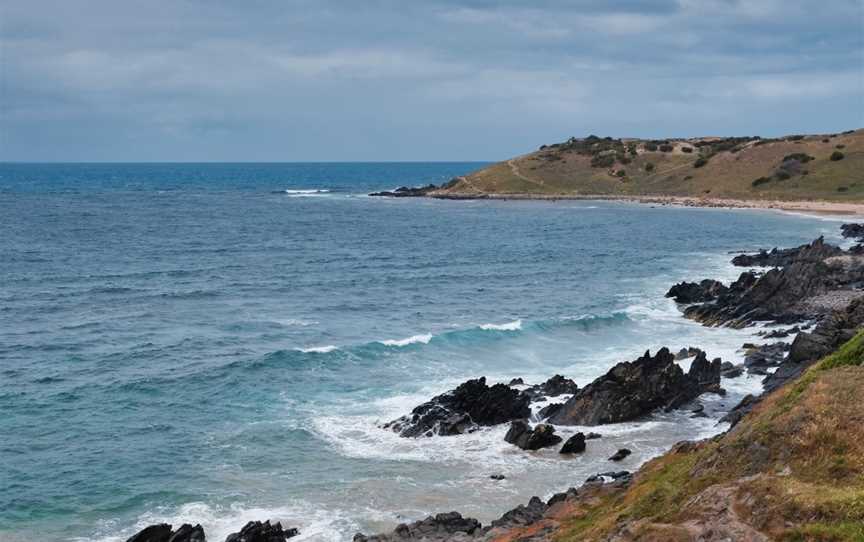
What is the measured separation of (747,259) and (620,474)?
5898 cm

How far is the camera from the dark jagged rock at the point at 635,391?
38906mm

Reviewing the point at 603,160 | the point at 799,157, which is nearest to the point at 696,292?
the point at 799,157

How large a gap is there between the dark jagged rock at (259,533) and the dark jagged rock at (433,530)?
2.37m

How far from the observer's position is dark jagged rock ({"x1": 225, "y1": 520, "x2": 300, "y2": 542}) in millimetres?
26359

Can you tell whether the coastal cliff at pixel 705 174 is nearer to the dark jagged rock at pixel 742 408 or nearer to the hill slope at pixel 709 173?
the hill slope at pixel 709 173

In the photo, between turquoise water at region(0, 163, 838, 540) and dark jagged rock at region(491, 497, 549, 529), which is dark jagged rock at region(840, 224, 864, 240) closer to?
turquoise water at region(0, 163, 838, 540)

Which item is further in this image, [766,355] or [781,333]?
[781,333]

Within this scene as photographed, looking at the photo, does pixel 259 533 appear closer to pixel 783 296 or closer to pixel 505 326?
pixel 505 326

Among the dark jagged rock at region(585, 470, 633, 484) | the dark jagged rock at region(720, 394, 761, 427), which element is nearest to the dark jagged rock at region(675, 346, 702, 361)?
the dark jagged rock at region(720, 394, 761, 427)

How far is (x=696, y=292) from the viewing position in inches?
2628

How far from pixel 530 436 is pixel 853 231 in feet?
265

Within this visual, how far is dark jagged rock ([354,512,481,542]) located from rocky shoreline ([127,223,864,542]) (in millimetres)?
30

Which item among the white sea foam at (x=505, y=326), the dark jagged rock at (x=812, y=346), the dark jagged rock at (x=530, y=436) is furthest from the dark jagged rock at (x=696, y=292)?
the dark jagged rock at (x=530, y=436)

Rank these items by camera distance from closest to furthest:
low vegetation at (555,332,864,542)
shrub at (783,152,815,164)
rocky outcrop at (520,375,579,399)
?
low vegetation at (555,332,864,542)
rocky outcrop at (520,375,579,399)
shrub at (783,152,815,164)
